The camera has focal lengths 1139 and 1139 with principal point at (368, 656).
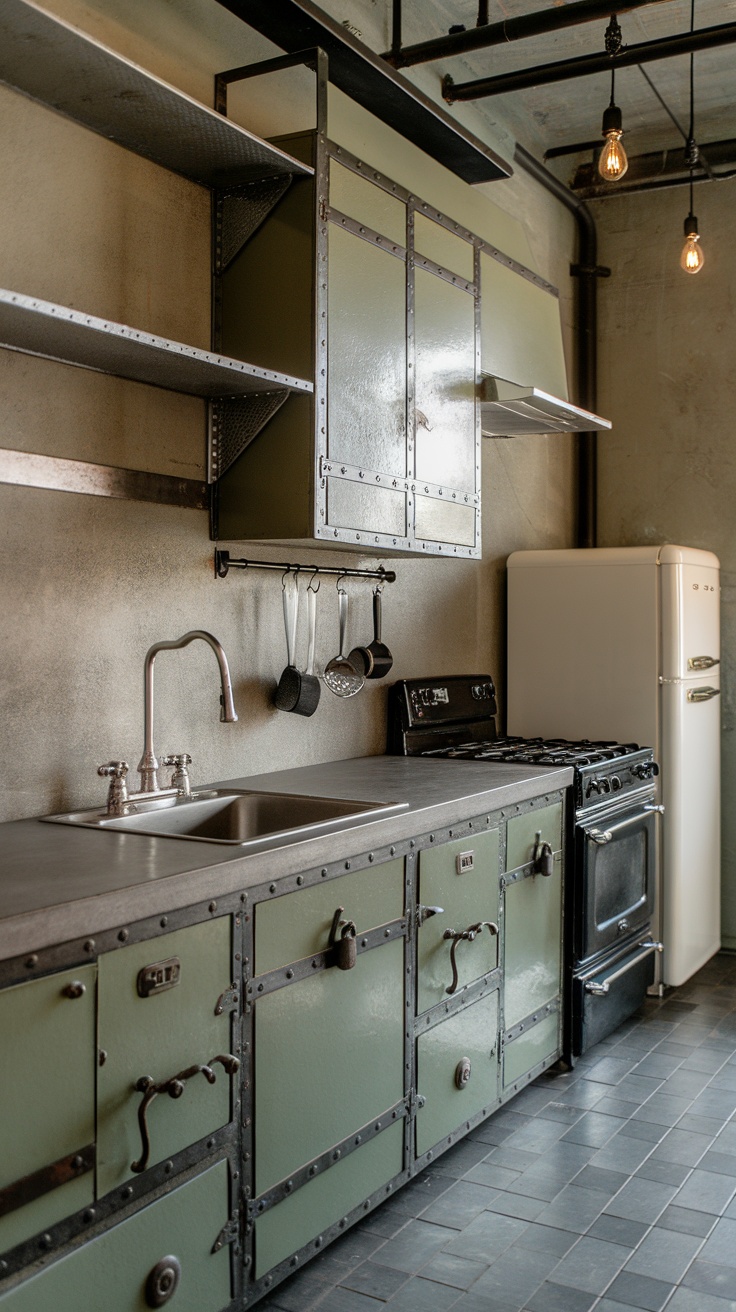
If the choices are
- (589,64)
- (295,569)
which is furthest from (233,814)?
(589,64)

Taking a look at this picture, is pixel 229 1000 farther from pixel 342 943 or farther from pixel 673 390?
pixel 673 390

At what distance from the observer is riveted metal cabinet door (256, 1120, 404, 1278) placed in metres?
2.13

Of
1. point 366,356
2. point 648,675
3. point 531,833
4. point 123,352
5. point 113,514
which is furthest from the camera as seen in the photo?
point 648,675

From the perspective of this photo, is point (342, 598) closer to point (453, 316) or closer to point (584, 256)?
point (453, 316)

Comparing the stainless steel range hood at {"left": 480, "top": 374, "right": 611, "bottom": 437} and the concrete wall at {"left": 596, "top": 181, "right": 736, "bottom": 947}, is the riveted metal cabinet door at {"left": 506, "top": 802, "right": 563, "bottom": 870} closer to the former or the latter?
the stainless steel range hood at {"left": 480, "top": 374, "right": 611, "bottom": 437}

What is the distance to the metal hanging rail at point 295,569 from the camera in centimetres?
301

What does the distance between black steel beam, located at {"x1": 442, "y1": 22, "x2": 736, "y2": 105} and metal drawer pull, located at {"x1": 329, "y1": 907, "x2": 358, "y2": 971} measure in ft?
8.88

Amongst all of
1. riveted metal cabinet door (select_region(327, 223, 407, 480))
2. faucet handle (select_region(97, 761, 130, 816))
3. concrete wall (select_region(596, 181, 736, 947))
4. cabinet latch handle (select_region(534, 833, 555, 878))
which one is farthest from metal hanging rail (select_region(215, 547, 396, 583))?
concrete wall (select_region(596, 181, 736, 947))

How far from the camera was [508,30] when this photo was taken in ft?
11.2

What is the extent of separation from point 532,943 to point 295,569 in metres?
1.27

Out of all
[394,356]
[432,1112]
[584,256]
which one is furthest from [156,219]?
[584,256]

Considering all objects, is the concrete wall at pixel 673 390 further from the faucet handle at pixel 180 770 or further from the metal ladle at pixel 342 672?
the faucet handle at pixel 180 770

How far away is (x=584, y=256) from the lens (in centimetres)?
520

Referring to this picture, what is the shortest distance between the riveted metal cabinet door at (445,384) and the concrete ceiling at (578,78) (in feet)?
3.06
